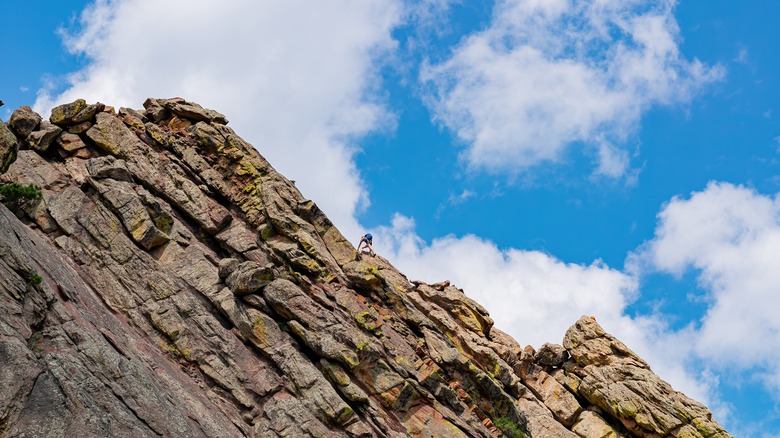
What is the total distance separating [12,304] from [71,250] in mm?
15387

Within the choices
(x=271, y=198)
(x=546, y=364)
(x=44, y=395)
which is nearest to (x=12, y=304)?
(x=44, y=395)

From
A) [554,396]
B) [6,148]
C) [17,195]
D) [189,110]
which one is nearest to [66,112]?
[189,110]

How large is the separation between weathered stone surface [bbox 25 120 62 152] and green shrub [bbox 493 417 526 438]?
4215cm

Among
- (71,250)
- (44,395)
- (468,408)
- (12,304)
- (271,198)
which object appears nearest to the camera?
(44,395)

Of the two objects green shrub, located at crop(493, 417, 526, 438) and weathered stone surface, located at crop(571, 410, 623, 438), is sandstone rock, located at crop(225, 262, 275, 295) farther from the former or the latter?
weathered stone surface, located at crop(571, 410, 623, 438)

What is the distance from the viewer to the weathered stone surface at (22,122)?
53.5 m

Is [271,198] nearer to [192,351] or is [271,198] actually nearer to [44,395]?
[192,351]

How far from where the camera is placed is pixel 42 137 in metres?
53.7

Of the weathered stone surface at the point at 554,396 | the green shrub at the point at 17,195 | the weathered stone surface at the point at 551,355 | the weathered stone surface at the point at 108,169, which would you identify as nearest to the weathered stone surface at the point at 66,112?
the weathered stone surface at the point at 108,169

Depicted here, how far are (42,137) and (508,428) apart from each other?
4350 cm

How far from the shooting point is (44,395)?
1101 inches

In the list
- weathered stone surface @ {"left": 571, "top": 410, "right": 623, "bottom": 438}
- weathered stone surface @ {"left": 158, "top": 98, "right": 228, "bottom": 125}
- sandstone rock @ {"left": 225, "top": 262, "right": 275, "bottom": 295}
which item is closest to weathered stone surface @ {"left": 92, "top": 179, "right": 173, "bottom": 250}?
sandstone rock @ {"left": 225, "top": 262, "right": 275, "bottom": 295}

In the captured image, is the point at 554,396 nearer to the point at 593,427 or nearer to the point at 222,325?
the point at 593,427

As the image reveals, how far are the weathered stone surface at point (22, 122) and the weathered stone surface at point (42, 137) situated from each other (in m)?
0.44
